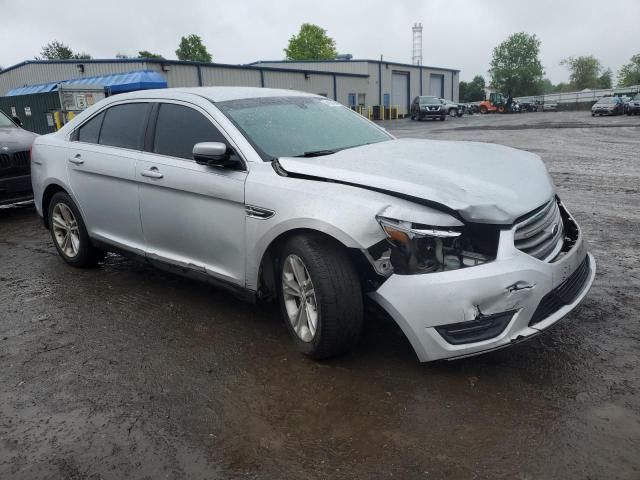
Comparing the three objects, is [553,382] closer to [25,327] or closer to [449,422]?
[449,422]

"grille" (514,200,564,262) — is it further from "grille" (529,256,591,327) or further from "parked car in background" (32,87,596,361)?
"grille" (529,256,591,327)

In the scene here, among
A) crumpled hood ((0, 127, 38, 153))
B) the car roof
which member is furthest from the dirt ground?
crumpled hood ((0, 127, 38, 153))

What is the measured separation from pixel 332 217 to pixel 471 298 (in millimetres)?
836

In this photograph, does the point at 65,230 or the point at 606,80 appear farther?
the point at 606,80

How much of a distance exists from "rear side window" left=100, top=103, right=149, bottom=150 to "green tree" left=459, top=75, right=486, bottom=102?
298 feet

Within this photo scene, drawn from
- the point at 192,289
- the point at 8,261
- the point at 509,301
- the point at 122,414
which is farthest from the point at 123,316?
the point at 509,301

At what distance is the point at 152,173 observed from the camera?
396 centimetres

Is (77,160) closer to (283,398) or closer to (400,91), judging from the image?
(283,398)

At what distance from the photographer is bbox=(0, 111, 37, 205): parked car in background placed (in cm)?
767

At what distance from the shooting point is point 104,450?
2500 mm

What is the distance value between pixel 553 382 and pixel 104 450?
2319mm

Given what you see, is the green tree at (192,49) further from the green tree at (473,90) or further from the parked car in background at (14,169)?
the parked car in background at (14,169)

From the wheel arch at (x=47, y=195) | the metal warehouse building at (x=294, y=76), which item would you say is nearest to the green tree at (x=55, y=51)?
the metal warehouse building at (x=294, y=76)

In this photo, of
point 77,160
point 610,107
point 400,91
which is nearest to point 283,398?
point 77,160
